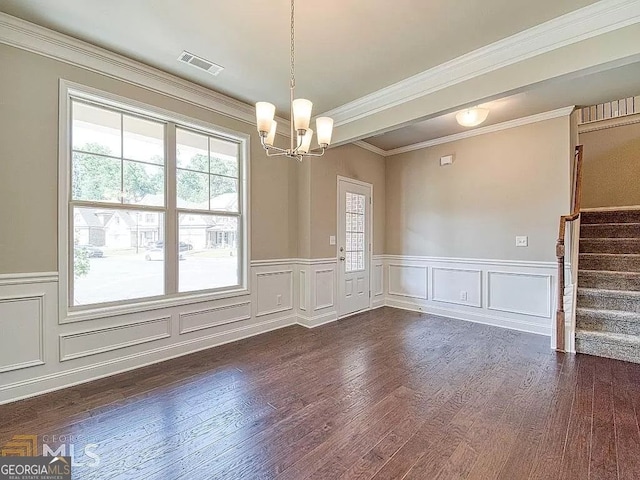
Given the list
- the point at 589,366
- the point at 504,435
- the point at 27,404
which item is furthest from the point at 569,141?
the point at 27,404

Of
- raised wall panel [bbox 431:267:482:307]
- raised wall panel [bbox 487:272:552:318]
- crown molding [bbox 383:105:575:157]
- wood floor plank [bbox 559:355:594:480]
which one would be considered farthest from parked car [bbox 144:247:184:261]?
raised wall panel [bbox 487:272:552:318]

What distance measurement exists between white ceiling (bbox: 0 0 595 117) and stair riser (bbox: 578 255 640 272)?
3349 millimetres

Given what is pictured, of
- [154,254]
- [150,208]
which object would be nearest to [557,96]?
[150,208]

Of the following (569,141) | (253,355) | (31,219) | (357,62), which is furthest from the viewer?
(569,141)

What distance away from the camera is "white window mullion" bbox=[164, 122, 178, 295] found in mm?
3332

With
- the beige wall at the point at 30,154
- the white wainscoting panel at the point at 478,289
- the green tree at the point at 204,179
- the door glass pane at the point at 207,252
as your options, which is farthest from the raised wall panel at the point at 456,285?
the beige wall at the point at 30,154

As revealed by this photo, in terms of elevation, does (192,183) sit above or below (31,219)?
above

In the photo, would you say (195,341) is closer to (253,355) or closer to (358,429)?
(253,355)

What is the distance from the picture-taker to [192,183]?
11.7 feet

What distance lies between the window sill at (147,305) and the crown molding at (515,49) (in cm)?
284

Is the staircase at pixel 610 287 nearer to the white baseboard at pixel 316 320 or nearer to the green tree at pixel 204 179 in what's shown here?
the white baseboard at pixel 316 320

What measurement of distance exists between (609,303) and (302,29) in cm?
441

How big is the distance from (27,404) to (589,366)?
4.93 metres

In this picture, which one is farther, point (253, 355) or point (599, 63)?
point (253, 355)
